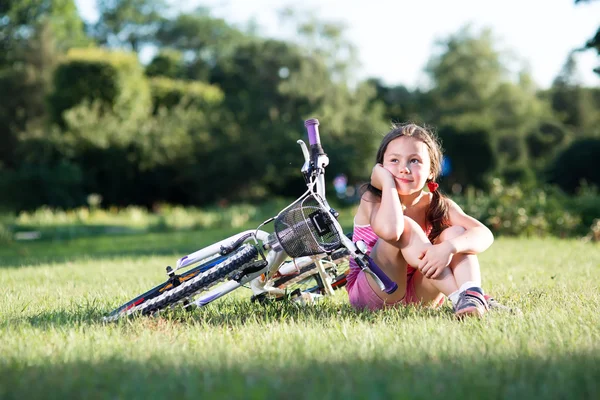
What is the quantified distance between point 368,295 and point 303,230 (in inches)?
27.8

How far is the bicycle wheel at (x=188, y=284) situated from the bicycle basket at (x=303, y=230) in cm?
22

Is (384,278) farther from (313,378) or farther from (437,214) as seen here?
(313,378)

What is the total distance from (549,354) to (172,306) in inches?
74.0

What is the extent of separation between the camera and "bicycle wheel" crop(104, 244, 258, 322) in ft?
11.8

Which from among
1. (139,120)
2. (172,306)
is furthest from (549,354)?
(139,120)

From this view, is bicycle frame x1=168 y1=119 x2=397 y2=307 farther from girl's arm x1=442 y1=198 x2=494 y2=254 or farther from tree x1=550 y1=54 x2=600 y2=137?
tree x1=550 y1=54 x2=600 y2=137

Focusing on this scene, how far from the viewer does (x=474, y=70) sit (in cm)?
4188

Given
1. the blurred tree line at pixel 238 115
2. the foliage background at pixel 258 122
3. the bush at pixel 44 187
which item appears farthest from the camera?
the blurred tree line at pixel 238 115

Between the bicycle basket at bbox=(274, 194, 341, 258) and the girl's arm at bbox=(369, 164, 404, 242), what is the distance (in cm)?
25

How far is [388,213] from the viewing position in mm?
3670

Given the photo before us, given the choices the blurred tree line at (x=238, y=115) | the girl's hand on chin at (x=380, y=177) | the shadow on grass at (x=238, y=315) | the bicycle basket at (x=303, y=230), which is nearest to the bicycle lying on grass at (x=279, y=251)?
the bicycle basket at (x=303, y=230)

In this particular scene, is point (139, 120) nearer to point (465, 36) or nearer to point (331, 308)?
point (331, 308)

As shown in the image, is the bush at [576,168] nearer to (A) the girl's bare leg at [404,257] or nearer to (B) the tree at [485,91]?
(B) the tree at [485,91]

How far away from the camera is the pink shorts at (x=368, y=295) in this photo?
4.00 meters
